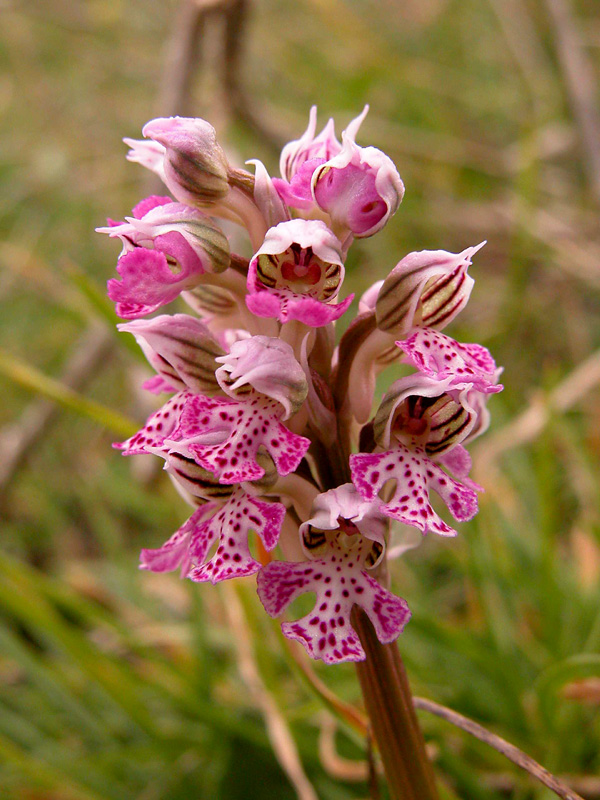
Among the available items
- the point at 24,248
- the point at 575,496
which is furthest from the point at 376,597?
the point at 24,248

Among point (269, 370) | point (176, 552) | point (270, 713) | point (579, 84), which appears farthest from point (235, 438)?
point (579, 84)

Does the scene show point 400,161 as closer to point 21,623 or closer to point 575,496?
point 575,496

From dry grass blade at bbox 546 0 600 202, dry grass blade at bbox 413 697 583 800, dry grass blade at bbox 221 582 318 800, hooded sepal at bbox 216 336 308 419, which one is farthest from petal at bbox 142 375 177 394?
dry grass blade at bbox 546 0 600 202

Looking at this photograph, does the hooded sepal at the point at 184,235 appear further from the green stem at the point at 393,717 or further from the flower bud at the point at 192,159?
the green stem at the point at 393,717

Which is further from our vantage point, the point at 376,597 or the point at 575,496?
the point at 575,496

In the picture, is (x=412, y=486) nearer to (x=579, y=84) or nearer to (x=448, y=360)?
(x=448, y=360)

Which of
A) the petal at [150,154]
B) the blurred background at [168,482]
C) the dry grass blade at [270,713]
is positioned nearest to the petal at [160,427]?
the petal at [150,154]

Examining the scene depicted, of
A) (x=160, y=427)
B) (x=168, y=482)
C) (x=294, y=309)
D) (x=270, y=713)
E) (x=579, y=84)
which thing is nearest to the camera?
(x=294, y=309)
